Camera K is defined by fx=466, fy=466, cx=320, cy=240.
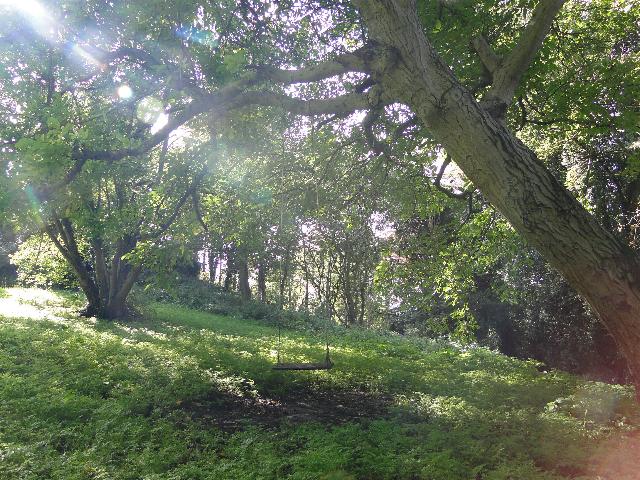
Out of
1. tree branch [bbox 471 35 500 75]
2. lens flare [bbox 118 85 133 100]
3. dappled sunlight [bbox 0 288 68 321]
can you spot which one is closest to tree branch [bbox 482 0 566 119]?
tree branch [bbox 471 35 500 75]

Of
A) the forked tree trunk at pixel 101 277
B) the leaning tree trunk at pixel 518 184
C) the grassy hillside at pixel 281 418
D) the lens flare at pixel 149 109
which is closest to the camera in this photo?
the leaning tree trunk at pixel 518 184

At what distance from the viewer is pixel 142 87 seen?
20.2 ft

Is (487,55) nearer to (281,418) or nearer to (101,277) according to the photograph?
(281,418)

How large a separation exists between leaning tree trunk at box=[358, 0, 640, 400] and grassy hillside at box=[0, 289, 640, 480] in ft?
4.60

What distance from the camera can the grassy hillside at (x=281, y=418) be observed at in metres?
4.09

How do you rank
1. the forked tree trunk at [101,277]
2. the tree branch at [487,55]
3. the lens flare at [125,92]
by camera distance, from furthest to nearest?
the forked tree trunk at [101,277] < the lens flare at [125,92] < the tree branch at [487,55]

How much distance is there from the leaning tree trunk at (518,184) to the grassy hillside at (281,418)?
140 cm

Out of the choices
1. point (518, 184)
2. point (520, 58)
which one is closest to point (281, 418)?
point (518, 184)

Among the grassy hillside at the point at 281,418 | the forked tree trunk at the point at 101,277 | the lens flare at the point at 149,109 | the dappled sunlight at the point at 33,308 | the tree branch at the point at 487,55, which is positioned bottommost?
the grassy hillside at the point at 281,418

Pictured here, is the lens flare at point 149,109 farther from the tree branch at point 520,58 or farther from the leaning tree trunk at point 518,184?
the tree branch at point 520,58

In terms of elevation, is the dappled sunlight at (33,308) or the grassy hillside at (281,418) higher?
the dappled sunlight at (33,308)

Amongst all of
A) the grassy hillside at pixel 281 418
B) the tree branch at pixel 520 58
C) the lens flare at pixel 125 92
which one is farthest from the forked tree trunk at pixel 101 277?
the tree branch at pixel 520 58

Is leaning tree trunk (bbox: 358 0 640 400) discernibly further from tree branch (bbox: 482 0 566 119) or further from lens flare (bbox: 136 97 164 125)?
lens flare (bbox: 136 97 164 125)

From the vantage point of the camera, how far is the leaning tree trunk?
382cm
